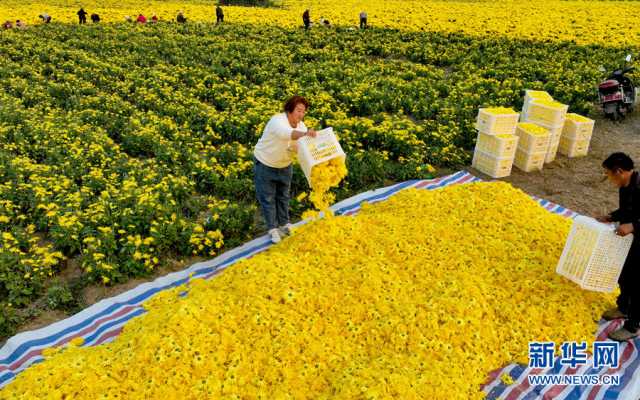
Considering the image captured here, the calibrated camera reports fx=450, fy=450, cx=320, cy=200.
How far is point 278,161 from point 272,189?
530mm

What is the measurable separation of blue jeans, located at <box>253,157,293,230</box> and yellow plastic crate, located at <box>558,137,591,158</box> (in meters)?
6.74

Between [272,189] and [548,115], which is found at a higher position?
[548,115]

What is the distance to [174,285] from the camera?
5578 mm

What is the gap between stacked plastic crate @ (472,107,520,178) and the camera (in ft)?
27.1

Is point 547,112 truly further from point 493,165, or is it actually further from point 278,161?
point 278,161

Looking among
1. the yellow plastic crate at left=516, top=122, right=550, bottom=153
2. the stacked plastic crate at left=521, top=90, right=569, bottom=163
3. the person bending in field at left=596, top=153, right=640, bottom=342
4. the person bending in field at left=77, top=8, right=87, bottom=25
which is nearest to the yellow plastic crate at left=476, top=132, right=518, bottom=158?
the yellow plastic crate at left=516, top=122, right=550, bottom=153

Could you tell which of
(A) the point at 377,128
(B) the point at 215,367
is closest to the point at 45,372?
(B) the point at 215,367

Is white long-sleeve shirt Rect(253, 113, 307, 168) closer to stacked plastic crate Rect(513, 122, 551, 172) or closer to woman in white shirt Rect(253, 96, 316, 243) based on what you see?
woman in white shirt Rect(253, 96, 316, 243)

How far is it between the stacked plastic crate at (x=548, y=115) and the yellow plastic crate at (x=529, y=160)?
1.37 ft

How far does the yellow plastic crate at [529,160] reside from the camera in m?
8.81

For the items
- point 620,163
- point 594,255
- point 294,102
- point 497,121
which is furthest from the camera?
point 497,121

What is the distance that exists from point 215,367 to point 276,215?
322 centimetres

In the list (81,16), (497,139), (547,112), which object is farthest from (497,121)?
(81,16)

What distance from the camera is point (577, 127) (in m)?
9.38
